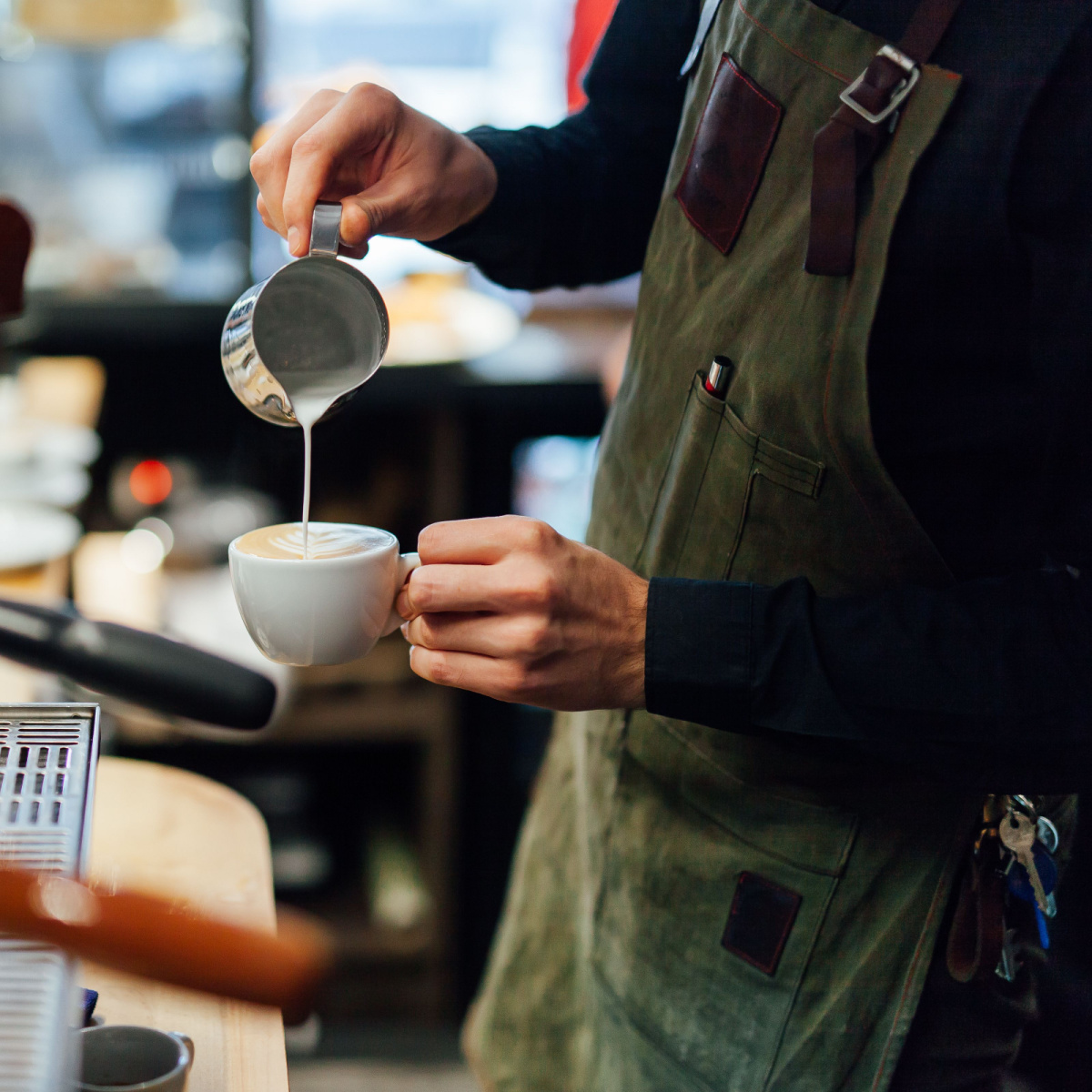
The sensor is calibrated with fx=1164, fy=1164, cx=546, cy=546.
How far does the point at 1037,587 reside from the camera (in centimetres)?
84

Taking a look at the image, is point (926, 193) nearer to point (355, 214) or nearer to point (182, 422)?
point (355, 214)

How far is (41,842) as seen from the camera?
23.6 inches

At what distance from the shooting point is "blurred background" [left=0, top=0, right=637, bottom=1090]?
7.57ft

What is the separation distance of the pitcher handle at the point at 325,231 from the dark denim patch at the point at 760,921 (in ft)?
2.03

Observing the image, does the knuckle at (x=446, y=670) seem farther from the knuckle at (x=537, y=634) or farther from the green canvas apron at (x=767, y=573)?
the green canvas apron at (x=767, y=573)

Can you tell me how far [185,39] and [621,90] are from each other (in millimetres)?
1560

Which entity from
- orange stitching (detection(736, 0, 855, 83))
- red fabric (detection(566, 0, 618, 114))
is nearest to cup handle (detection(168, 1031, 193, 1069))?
orange stitching (detection(736, 0, 855, 83))

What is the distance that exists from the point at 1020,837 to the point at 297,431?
1.69 metres

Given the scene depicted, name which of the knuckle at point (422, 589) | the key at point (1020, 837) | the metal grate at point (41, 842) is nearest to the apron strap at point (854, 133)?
the knuckle at point (422, 589)

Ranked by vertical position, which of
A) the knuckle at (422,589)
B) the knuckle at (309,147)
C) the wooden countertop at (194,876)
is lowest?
the wooden countertop at (194,876)

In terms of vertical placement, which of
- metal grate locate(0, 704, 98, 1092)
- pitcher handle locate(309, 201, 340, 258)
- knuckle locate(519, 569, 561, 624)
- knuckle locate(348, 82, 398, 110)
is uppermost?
knuckle locate(348, 82, 398, 110)

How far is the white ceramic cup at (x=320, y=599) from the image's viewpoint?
2.68ft

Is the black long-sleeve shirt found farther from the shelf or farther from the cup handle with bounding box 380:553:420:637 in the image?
the shelf

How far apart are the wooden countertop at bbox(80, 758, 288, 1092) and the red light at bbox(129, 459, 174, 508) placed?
1181 millimetres
